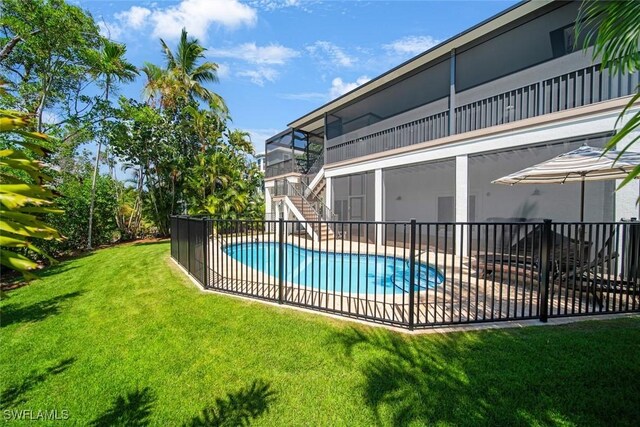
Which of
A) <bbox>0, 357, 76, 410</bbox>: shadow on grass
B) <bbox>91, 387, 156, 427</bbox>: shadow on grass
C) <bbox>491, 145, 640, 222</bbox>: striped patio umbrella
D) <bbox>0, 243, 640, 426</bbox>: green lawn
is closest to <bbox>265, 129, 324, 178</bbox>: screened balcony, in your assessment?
<bbox>491, 145, 640, 222</bbox>: striped patio umbrella

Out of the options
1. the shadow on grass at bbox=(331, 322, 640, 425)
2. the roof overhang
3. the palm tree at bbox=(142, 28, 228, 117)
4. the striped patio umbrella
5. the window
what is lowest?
the shadow on grass at bbox=(331, 322, 640, 425)

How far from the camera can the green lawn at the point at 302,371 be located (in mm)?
2645

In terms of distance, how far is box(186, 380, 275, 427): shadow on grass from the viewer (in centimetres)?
260

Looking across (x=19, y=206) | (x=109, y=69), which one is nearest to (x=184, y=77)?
(x=109, y=69)

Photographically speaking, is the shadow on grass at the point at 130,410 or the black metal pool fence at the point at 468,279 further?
the black metal pool fence at the point at 468,279

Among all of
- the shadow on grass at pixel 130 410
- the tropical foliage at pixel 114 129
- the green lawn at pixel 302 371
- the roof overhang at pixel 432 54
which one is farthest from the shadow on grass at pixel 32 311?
the roof overhang at pixel 432 54

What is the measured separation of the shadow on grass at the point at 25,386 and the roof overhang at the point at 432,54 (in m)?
13.3

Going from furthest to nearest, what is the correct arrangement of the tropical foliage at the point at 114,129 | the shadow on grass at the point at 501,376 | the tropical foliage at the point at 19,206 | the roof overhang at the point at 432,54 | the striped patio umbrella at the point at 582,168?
the tropical foliage at the point at 114,129
the roof overhang at the point at 432,54
the striped patio umbrella at the point at 582,168
the shadow on grass at the point at 501,376
the tropical foliage at the point at 19,206

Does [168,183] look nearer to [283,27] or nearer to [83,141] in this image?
[83,141]

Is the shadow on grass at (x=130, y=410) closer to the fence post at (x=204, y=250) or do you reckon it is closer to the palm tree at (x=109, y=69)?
the fence post at (x=204, y=250)

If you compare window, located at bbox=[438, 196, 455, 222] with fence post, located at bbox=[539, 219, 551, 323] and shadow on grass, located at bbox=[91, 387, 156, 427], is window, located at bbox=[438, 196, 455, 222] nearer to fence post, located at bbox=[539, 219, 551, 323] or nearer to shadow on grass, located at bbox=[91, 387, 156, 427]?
fence post, located at bbox=[539, 219, 551, 323]

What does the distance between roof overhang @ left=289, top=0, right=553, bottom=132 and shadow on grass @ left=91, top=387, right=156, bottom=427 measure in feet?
41.7

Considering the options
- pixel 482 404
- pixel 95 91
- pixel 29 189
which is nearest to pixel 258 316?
pixel 482 404

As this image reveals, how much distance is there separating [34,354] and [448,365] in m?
5.46
